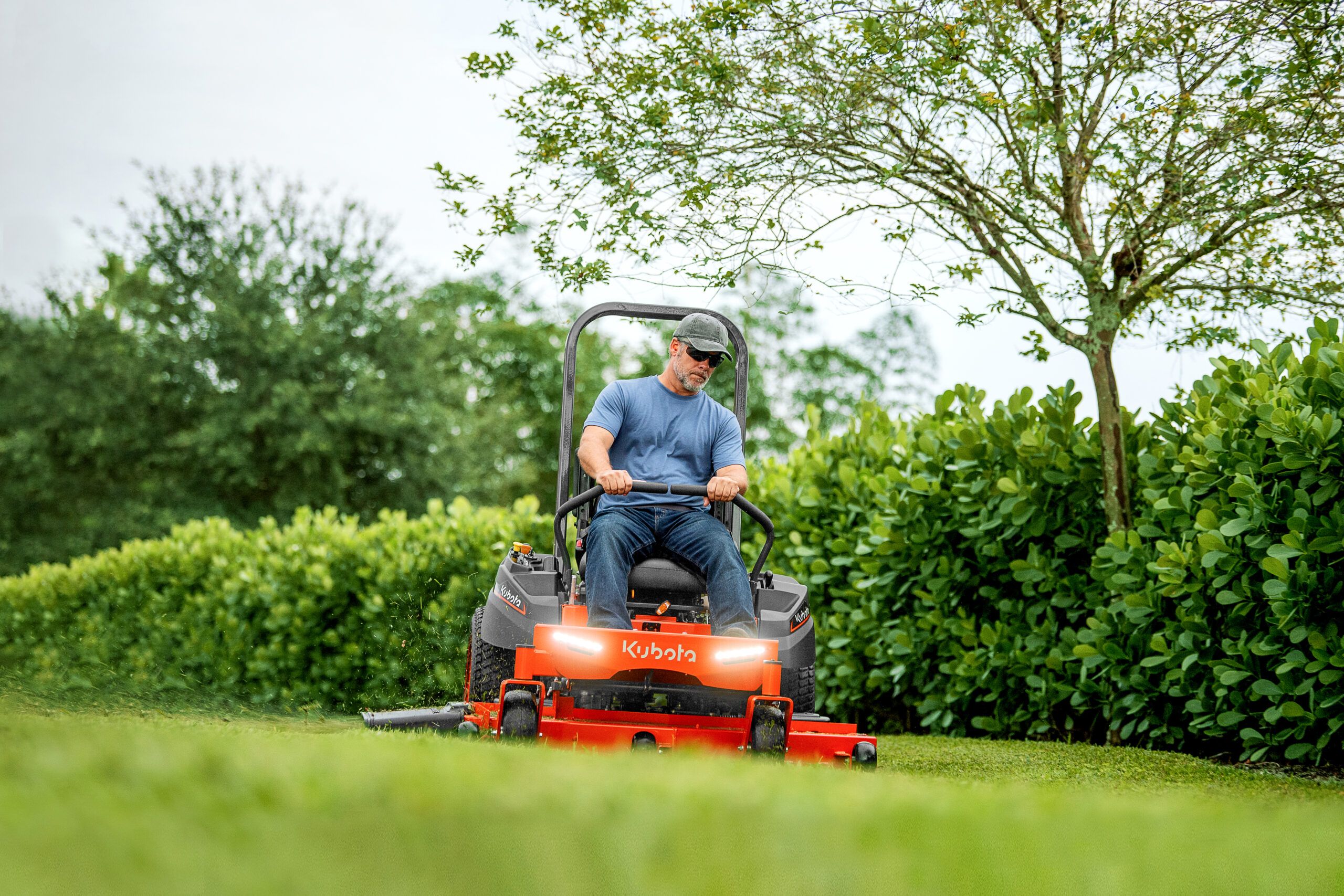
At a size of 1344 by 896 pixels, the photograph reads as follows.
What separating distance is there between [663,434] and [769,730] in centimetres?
175

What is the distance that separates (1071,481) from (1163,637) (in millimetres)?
1419

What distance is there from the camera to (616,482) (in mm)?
5430

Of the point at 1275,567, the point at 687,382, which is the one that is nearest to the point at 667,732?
the point at 687,382

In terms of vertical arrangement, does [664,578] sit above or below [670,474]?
below

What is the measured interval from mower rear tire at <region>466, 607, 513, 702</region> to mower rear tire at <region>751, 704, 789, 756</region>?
1.37 meters

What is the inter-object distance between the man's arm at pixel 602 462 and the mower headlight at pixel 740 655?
35.9 inches

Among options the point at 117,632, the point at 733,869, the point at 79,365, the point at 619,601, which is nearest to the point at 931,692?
the point at 619,601

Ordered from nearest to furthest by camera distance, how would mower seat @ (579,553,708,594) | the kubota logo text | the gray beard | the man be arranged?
the kubota logo text
the man
mower seat @ (579,553,708,594)
the gray beard

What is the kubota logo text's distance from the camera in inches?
198

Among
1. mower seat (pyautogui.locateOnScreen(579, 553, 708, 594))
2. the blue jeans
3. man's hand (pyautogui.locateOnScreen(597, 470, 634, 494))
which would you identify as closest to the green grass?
the blue jeans

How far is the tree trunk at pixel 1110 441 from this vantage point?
23.9 ft

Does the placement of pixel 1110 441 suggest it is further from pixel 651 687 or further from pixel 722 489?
pixel 651 687

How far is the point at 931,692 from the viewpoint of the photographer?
8711 millimetres

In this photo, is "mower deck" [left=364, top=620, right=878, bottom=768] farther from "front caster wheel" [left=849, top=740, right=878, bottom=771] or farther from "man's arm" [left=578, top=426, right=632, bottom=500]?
"man's arm" [left=578, top=426, right=632, bottom=500]
